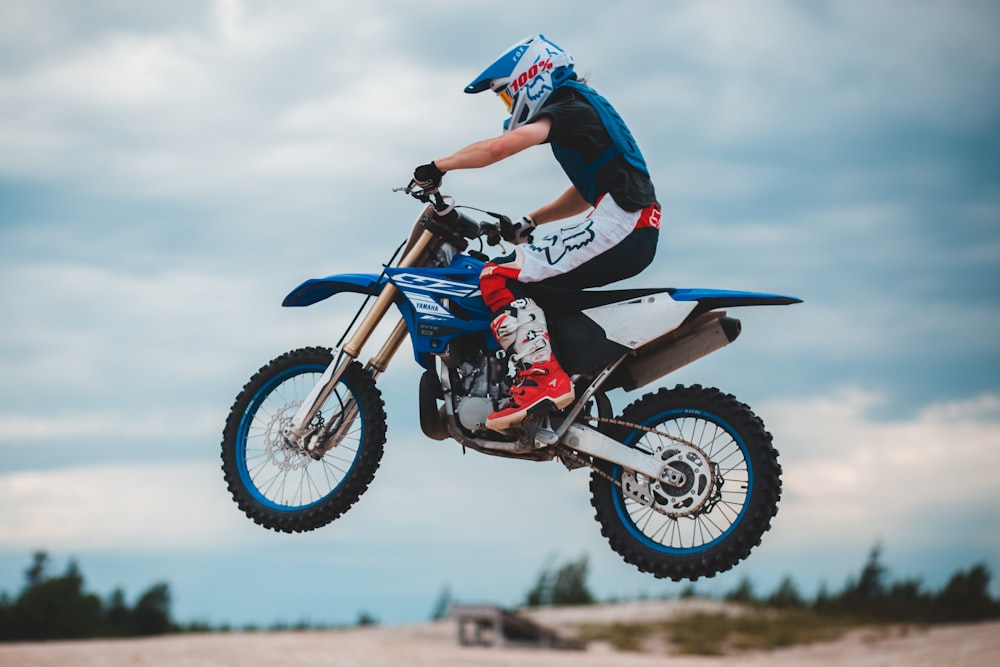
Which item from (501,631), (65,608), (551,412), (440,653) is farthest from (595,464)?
(65,608)

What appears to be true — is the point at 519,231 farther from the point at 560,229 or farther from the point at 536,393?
the point at 536,393

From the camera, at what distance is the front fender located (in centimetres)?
818

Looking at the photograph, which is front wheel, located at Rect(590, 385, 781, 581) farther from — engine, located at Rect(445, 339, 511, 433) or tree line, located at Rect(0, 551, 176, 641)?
tree line, located at Rect(0, 551, 176, 641)

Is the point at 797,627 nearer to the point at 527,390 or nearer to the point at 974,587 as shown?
the point at 974,587

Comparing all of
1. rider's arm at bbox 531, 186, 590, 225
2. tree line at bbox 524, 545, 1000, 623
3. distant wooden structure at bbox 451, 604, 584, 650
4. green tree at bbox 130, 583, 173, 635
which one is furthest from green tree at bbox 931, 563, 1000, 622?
rider's arm at bbox 531, 186, 590, 225

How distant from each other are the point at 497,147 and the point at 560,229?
73 centimetres

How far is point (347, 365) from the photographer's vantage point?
26.8ft

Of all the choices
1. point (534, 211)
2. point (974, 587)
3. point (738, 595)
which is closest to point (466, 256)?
point (534, 211)

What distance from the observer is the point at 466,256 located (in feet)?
27.0

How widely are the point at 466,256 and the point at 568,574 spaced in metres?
83.2

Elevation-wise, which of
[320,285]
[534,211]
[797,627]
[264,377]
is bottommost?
[797,627]

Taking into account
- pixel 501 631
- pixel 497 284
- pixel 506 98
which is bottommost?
pixel 501 631

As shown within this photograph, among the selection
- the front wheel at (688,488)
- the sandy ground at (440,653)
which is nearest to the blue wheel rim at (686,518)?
the front wheel at (688,488)

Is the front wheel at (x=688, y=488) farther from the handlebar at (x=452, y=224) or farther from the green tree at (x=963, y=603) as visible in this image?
the green tree at (x=963, y=603)
